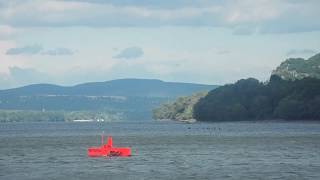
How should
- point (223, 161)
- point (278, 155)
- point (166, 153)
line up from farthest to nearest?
point (166, 153)
point (278, 155)
point (223, 161)

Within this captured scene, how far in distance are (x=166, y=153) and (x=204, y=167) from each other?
30.1m

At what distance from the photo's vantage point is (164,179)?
8125 cm

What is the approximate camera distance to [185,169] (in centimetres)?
9238

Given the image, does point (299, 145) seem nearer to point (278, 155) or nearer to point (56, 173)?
point (278, 155)

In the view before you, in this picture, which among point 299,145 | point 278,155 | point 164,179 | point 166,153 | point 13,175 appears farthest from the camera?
point 299,145

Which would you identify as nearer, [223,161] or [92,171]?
[92,171]

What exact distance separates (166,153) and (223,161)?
21374 mm

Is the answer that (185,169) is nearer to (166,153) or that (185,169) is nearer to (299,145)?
(166,153)

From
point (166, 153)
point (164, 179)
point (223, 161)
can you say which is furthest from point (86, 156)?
point (164, 179)

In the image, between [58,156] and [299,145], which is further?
[299,145]

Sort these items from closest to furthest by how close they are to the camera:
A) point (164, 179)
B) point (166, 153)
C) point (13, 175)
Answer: point (164, 179)
point (13, 175)
point (166, 153)

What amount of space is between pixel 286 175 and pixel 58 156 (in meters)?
46.8

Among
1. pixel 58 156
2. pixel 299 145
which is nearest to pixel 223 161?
pixel 58 156

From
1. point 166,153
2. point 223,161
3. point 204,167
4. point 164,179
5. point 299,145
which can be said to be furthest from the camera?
point 299,145
